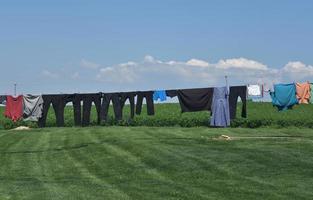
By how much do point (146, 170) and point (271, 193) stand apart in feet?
17.3

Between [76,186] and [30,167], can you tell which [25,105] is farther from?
[76,186]

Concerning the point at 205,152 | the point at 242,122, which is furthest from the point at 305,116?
the point at 205,152

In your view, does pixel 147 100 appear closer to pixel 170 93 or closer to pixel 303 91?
pixel 170 93

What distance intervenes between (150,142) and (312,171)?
9345 mm

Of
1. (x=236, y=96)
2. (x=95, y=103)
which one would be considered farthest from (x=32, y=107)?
(x=236, y=96)

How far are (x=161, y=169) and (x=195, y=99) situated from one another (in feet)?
54.2

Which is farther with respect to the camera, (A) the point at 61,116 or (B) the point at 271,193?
(A) the point at 61,116

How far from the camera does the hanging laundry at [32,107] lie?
37375mm

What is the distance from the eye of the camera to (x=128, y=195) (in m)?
12.4

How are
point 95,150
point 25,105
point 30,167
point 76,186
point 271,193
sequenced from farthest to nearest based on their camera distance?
point 25,105 → point 95,150 → point 30,167 → point 76,186 → point 271,193

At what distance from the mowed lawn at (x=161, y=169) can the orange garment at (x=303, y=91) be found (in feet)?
26.6

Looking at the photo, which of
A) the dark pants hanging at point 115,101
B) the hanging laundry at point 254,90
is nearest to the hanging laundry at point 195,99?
the hanging laundry at point 254,90

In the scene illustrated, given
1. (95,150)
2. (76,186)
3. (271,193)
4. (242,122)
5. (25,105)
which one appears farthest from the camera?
(242,122)

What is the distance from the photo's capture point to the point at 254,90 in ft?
105
